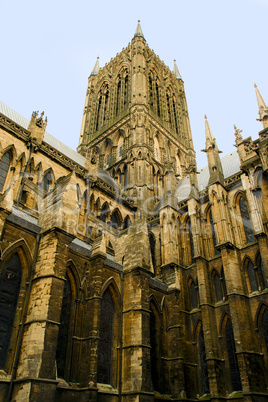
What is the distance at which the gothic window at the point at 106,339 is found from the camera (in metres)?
12.5

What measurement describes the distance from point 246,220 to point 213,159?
5.02 metres

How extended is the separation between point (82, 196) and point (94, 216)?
158 cm

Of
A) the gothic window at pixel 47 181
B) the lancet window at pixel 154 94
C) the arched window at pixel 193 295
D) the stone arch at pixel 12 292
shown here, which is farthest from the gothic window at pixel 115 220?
the lancet window at pixel 154 94

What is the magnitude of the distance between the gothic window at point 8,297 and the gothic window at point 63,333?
2018 millimetres

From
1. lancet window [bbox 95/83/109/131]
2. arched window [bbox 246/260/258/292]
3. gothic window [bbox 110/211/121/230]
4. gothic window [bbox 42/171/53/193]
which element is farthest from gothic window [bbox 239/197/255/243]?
lancet window [bbox 95/83/109/131]

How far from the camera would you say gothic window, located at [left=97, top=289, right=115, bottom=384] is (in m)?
12.5

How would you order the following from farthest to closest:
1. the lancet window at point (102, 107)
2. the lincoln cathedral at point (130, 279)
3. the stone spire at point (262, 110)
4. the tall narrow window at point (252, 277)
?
the lancet window at point (102, 107) < the stone spire at point (262, 110) < the tall narrow window at point (252, 277) < the lincoln cathedral at point (130, 279)

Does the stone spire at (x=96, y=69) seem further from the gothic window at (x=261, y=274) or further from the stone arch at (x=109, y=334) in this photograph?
the stone arch at (x=109, y=334)

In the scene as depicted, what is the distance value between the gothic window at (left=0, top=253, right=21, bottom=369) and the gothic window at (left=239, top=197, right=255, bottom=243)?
13.2 m

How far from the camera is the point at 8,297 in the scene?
1059 cm

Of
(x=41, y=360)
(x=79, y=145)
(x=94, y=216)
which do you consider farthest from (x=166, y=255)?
(x=79, y=145)

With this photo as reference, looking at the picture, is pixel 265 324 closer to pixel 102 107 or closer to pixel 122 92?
pixel 122 92

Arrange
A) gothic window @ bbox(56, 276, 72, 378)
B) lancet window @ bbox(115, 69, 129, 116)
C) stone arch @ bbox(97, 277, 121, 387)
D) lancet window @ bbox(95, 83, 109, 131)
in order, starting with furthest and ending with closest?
1. lancet window @ bbox(95, 83, 109, 131)
2. lancet window @ bbox(115, 69, 129, 116)
3. stone arch @ bbox(97, 277, 121, 387)
4. gothic window @ bbox(56, 276, 72, 378)

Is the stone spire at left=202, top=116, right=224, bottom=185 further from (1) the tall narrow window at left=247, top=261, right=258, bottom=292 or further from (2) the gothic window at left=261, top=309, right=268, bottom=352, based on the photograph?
(2) the gothic window at left=261, top=309, right=268, bottom=352
